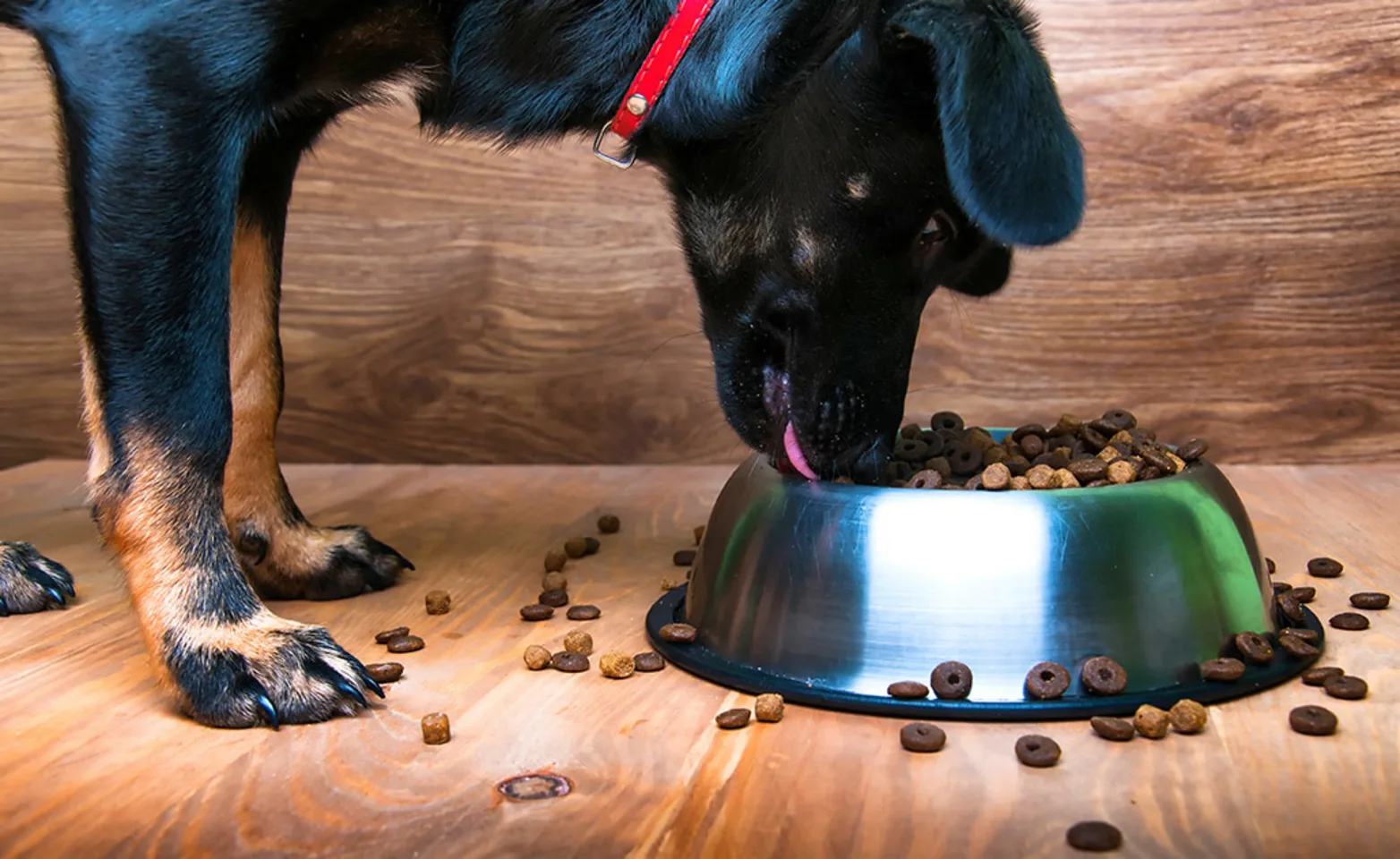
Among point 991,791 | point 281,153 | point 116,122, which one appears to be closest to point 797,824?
point 991,791

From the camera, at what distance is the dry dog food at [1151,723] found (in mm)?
1809

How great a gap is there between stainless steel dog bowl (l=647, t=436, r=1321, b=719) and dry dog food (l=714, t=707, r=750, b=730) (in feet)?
0.35

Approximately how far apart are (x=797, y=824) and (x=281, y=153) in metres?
1.65

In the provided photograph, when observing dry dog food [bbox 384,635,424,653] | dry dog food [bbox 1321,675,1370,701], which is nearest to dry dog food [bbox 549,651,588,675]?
dry dog food [bbox 384,635,424,653]

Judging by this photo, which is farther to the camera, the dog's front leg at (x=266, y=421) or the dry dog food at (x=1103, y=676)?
the dog's front leg at (x=266, y=421)

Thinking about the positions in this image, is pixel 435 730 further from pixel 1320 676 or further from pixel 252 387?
pixel 1320 676

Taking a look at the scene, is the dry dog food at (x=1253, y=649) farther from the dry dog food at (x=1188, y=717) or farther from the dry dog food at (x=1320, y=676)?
the dry dog food at (x=1188, y=717)

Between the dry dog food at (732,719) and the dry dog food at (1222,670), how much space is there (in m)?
0.63

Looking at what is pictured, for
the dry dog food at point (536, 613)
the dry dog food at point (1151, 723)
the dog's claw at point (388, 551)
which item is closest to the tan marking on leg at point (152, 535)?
the dry dog food at point (536, 613)

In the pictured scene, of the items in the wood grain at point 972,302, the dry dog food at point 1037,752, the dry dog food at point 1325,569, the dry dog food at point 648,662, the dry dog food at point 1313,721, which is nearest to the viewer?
the dry dog food at point 1037,752

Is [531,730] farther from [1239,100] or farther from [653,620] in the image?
[1239,100]

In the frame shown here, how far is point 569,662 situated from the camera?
2.16m

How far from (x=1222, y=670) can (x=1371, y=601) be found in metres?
0.61

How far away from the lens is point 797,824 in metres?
1.57
